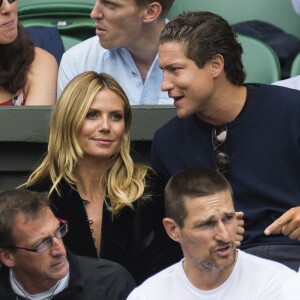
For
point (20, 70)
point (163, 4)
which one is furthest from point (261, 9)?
point (20, 70)

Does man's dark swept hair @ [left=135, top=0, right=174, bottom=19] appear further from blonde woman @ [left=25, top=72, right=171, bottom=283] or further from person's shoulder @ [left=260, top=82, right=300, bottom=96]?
person's shoulder @ [left=260, top=82, right=300, bottom=96]

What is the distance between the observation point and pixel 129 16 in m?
6.28

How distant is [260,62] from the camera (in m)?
6.54

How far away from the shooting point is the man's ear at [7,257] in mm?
5016

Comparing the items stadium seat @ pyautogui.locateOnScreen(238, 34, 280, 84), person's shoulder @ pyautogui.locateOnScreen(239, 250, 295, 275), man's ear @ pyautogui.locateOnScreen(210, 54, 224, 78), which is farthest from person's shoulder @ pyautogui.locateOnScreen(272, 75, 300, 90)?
person's shoulder @ pyautogui.locateOnScreen(239, 250, 295, 275)

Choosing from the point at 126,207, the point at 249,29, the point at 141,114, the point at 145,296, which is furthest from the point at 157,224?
the point at 249,29

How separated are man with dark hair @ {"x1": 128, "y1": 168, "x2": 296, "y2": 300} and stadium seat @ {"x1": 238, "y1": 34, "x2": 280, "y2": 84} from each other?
1.80 meters

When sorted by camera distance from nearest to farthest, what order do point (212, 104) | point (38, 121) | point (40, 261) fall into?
point (40, 261)
point (212, 104)
point (38, 121)

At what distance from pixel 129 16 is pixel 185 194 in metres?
1.71

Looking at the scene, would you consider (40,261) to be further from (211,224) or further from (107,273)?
(211,224)

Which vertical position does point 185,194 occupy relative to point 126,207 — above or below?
above

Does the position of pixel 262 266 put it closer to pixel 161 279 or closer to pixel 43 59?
pixel 161 279

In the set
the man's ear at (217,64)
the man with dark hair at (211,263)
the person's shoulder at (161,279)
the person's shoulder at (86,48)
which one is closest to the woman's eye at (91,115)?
the man's ear at (217,64)

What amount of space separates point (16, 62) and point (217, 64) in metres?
1.22
